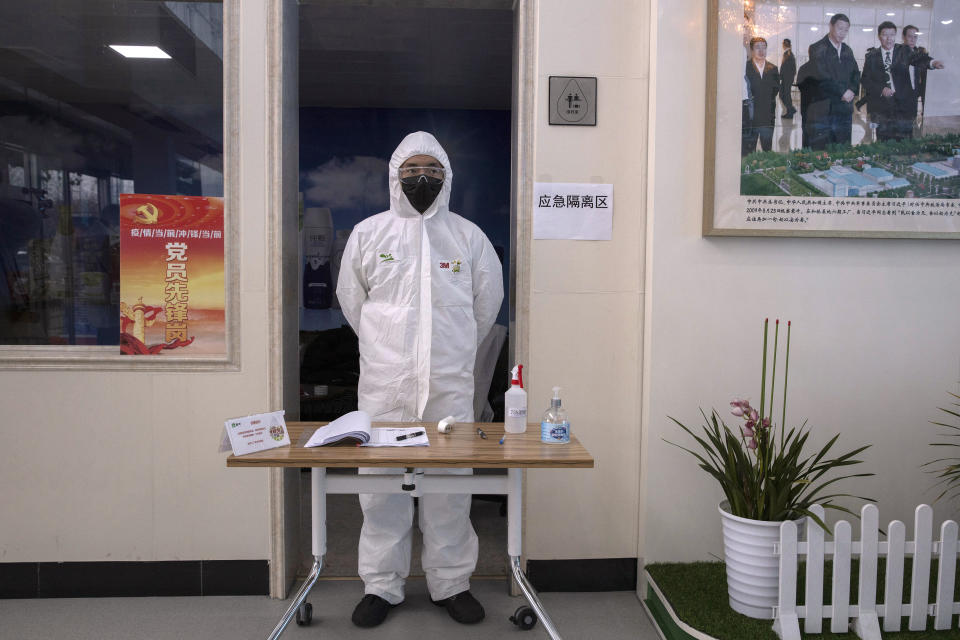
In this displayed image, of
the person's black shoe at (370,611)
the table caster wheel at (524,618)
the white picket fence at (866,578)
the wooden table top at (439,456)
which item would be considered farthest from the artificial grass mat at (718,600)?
the person's black shoe at (370,611)

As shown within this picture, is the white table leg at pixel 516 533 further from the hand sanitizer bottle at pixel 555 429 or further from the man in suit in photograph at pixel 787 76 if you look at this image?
the man in suit in photograph at pixel 787 76

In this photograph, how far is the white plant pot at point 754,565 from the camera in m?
2.04

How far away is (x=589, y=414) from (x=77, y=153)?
87.6 inches

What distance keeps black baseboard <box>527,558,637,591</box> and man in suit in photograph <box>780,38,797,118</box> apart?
5.93 feet

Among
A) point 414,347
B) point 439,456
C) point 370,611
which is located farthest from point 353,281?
point 370,611

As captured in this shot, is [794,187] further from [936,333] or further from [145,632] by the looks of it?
[145,632]

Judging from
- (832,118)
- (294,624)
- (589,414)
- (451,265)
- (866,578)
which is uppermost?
(832,118)

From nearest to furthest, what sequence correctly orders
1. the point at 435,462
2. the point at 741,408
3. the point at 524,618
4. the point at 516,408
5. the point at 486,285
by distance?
the point at 435,462, the point at 516,408, the point at 741,408, the point at 524,618, the point at 486,285

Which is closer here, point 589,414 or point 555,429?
point 555,429

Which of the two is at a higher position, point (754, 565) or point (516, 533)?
point (516, 533)

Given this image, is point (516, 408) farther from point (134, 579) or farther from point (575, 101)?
point (134, 579)

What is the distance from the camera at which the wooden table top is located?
1631mm

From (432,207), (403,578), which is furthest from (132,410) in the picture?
(432,207)

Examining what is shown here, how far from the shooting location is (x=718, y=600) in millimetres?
2188
